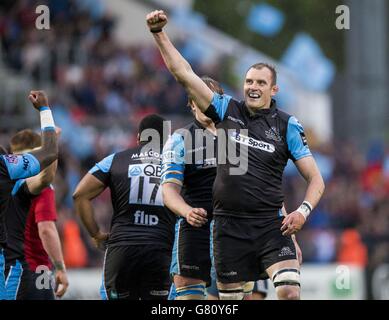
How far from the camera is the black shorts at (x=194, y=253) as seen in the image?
10.3 meters

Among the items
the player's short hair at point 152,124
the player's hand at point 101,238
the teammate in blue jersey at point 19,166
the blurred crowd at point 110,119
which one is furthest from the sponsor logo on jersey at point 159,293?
the blurred crowd at point 110,119

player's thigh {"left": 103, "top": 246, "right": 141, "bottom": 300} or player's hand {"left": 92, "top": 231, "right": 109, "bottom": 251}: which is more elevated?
player's hand {"left": 92, "top": 231, "right": 109, "bottom": 251}

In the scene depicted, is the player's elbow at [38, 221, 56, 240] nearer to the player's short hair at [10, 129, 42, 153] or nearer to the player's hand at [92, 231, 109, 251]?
the player's hand at [92, 231, 109, 251]

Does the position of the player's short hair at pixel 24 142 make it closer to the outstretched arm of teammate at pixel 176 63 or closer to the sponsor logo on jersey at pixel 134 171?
the sponsor logo on jersey at pixel 134 171

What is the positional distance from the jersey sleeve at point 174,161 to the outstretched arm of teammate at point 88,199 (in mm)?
744

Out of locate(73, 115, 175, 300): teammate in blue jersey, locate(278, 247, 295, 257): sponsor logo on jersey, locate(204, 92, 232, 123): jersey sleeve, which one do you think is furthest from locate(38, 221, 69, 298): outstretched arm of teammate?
locate(278, 247, 295, 257): sponsor logo on jersey

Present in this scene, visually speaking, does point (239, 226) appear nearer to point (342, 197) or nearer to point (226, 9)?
point (342, 197)

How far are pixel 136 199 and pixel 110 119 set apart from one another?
33.7 feet

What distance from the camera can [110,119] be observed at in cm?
2036

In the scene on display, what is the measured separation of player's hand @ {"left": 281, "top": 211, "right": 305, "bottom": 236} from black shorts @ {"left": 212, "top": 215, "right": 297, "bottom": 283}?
0.19 m

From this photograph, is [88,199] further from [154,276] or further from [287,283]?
[287,283]

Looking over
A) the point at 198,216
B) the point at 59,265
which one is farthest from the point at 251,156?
Answer: the point at 59,265

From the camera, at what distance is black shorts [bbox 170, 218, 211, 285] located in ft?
33.8

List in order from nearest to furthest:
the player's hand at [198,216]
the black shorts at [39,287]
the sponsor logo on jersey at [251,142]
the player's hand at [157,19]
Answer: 1. the player's hand at [157,19]
2. the player's hand at [198,216]
3. the sponsor logo on jersey at [251,142]
4. the black shorts at [39,287]
